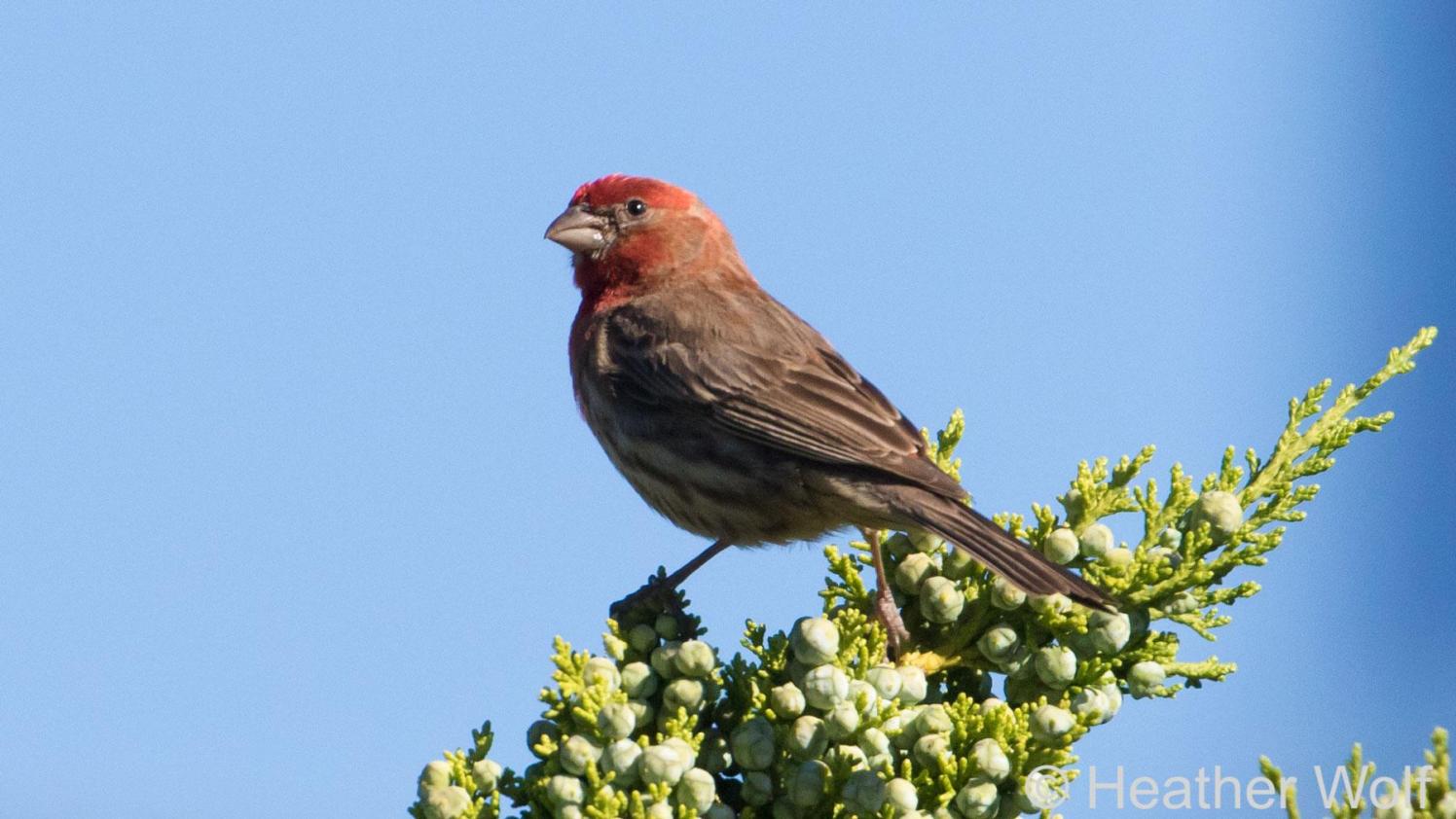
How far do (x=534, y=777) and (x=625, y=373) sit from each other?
7.81 ft

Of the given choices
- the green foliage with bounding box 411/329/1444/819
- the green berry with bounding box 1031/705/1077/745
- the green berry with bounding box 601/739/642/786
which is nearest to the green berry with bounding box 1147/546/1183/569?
the green foliage with bounding box 411/329/1444/819

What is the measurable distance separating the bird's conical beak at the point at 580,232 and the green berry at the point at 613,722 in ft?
10.4

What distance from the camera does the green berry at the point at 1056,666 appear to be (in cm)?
357

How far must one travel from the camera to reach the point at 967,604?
3893mm

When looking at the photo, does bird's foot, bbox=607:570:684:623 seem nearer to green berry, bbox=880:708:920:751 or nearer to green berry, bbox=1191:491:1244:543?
green berry, bbox=880:708:920:751

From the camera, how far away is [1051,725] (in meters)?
3.27

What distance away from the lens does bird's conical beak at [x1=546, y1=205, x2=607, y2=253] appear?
6.21 metres

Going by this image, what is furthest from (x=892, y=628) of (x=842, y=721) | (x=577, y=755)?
(x=577, y=755)

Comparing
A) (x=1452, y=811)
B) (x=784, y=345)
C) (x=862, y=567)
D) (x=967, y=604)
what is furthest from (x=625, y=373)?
(x=1452, y=811)

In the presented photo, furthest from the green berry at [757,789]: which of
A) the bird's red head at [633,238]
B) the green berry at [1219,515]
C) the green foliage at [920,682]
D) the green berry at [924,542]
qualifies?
the bird's red head at [633,238]

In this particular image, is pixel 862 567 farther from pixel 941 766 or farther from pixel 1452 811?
pixel 1452 811

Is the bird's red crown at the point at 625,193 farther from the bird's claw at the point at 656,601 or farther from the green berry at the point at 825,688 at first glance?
the green berry at the point at 825,688

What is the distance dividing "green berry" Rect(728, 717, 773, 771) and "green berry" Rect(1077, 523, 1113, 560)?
2.99ft

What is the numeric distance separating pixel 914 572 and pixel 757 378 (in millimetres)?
1491
